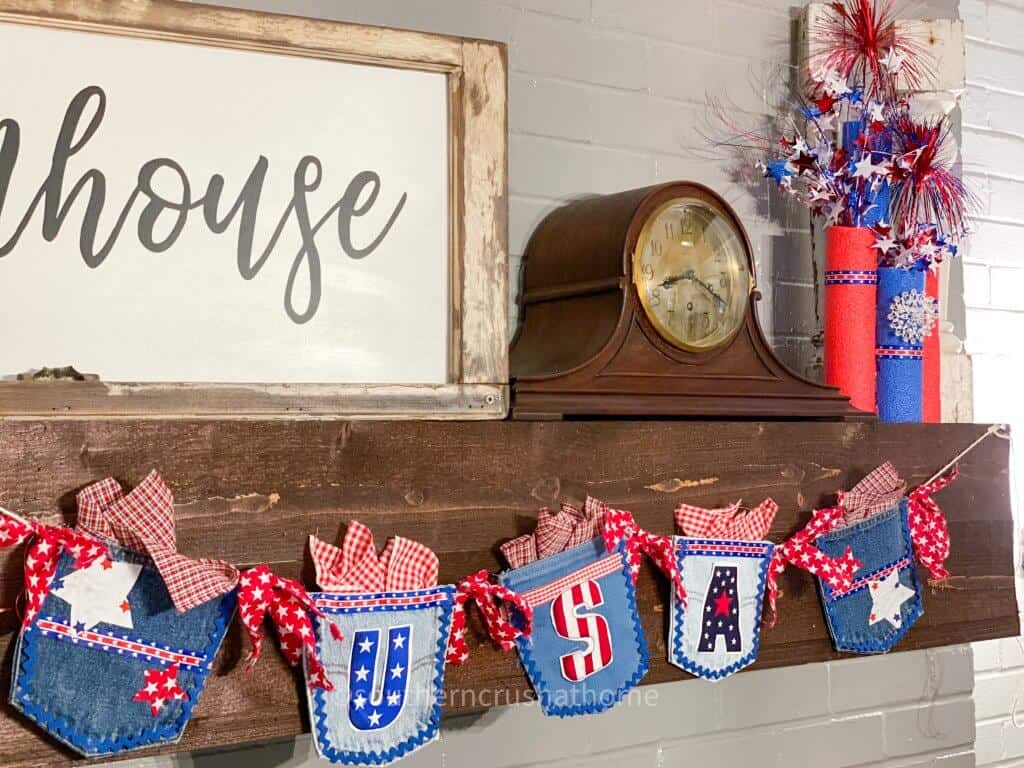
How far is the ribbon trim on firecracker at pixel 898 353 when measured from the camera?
1.52 metres

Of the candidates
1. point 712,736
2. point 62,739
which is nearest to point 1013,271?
point 712,736

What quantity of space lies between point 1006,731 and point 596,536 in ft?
4.00

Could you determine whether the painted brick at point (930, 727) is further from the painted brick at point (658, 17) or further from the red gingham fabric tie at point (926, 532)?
the painted brick at point (658, 17)

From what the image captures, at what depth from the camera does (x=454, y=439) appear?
1.15 metres

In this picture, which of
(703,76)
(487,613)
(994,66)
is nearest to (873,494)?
(487,613)

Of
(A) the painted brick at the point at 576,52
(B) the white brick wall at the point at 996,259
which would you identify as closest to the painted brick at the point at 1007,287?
(B) the white brick wall at the point at 996,259

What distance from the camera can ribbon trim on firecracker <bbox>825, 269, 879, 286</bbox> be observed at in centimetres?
151

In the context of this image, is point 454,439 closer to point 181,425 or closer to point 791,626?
point 181,425

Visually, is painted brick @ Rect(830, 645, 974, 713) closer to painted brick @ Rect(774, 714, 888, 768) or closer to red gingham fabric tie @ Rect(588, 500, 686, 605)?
painted brick @ Rect(774, 714, 888, 768)

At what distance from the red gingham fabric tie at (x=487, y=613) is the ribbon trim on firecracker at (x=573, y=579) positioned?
14 mm

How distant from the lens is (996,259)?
2.08m

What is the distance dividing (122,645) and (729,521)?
0.66 meters

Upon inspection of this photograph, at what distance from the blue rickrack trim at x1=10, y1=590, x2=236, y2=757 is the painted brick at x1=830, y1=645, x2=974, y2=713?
43.4 inches

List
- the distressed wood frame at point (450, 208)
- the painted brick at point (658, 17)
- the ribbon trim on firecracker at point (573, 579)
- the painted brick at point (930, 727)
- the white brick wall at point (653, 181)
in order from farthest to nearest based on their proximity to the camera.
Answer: the painted brick at point (930, 727) → the painted brick at point (658, 17) → the white brick wall at point (653, 181) → the ribbon trim on firecracker at point (573, 579) → the distressed wood frame at point (450, 208)
